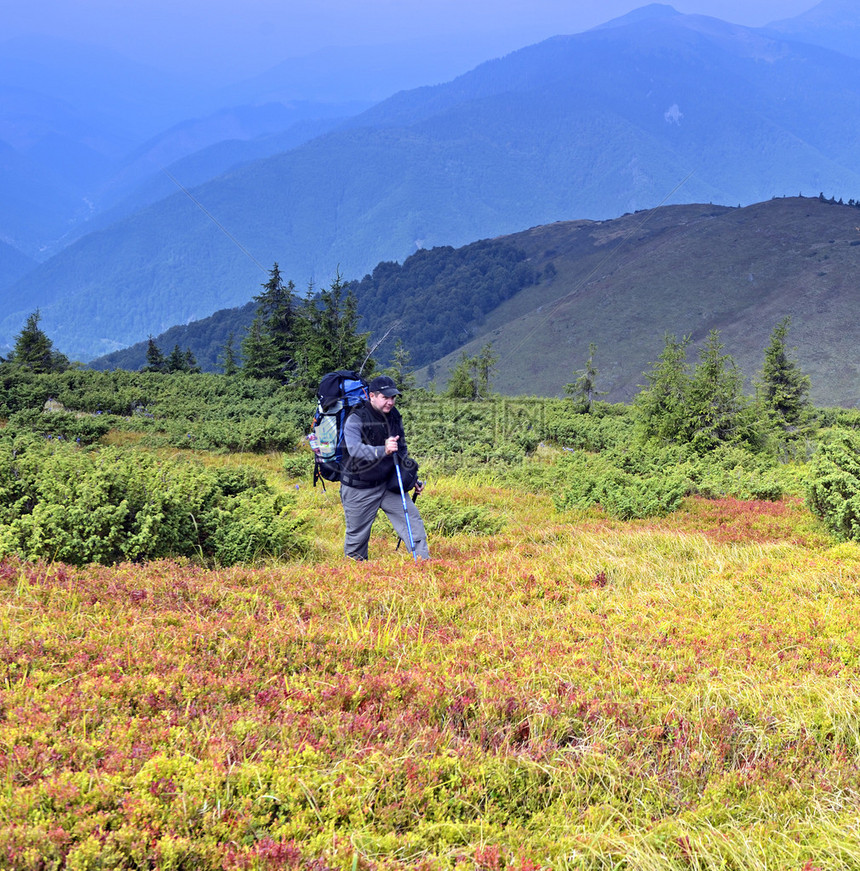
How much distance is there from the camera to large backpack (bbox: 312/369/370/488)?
709 centimetres

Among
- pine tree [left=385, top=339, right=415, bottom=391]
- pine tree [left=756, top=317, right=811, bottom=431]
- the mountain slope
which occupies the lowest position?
pine tree [left=756, top=317, right=811, bottom=431]

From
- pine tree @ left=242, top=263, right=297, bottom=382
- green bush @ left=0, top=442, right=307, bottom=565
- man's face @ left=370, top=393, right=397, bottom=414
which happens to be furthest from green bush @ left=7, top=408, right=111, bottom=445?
pine tree @ left=242, top=263, right=297, bottom=382

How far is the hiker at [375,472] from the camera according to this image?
23.0 feet

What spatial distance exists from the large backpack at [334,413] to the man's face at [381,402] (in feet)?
0.48

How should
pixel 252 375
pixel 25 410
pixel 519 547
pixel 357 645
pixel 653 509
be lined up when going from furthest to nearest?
pixel 252 375 → pixel 25 410 → pixel 653 509 → pixel 519 547 → pixel 357 645

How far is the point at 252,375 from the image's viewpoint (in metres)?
34.5

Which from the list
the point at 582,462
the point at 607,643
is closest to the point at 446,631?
the point at 607,643

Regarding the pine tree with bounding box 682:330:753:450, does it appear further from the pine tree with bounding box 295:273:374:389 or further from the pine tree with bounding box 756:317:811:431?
the pine tree with bounding box 295:273:374:389

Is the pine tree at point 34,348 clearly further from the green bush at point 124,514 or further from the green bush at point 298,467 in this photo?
the green bush at point 124,514

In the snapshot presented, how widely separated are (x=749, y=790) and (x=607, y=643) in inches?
64.1

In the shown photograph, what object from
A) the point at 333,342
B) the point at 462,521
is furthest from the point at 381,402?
the point at 333,342

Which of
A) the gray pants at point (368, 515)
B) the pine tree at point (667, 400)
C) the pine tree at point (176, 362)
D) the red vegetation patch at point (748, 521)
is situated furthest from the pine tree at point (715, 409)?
the pine tree at point (176, 362)

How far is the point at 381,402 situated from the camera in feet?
23.1

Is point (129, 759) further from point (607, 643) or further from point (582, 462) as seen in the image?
point (582, 462)
